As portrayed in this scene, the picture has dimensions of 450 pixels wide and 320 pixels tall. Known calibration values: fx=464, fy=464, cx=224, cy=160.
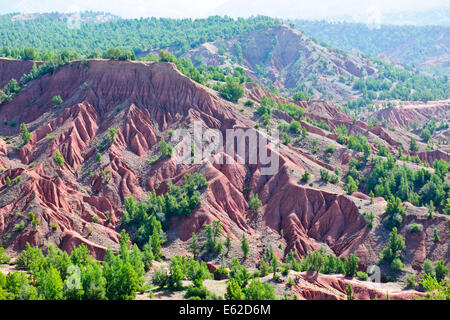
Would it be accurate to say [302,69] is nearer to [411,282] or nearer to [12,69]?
[12,69]

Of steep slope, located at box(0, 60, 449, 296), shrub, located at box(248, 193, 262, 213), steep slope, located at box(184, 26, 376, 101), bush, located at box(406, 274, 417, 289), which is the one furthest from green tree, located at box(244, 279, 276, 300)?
steep slope, located at box(184, 26, 376, 101)

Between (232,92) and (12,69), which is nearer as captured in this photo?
(232,92)

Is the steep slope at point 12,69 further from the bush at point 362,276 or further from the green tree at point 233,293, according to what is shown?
the bush at point 362,276

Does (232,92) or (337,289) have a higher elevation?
(232,92)

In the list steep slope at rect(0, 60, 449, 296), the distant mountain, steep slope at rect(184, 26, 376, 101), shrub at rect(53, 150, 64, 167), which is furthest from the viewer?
steep slope at rect(184, 26, 376, 101)

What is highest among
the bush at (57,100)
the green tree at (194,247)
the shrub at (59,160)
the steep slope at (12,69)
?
the steep slope at (12,69)

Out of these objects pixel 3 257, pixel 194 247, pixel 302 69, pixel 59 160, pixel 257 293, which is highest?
pixel 302 69

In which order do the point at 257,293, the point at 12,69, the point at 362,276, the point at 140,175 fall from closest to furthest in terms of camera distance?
the point at 257,293
the point at 362,276
the point at 140,175
the point at 12,69

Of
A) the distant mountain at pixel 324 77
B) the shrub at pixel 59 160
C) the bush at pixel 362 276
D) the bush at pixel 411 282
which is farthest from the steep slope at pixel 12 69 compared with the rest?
the bush at pixel 411 282

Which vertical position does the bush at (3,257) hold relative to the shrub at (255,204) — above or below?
below

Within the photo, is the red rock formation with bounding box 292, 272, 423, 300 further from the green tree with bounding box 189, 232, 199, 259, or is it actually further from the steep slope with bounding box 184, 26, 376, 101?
the steep slope with bounding box 184, 26, 376, 101

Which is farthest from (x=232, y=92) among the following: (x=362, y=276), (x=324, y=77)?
(x=324, y=77)
